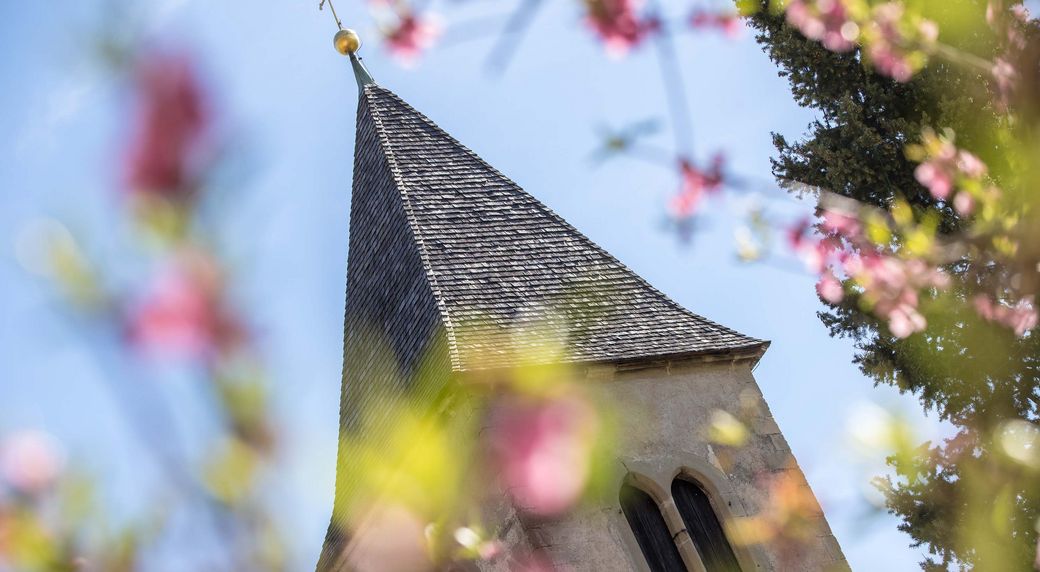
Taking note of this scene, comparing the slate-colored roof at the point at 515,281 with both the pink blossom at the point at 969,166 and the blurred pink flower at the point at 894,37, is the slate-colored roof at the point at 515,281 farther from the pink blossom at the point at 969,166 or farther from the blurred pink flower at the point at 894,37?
the blurred pink flower at the point at 894,37

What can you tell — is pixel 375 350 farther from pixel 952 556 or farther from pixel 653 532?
pixel 952 556

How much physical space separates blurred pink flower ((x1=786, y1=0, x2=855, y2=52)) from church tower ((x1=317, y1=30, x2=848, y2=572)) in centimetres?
529

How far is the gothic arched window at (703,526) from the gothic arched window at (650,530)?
0.59ft

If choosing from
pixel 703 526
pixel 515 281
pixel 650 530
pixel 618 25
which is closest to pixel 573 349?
pixel 515 281

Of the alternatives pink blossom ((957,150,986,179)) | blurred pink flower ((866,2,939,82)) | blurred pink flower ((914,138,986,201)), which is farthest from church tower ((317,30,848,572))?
blurred pink flower ((866,2,939,82))

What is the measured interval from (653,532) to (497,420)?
60.1 inches

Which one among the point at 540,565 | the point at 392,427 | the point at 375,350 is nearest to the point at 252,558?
the point at 540,565

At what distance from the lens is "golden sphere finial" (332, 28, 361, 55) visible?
16.4 metres

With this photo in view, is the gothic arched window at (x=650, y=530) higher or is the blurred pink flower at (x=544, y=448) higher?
the blurred pink flower at (x=544, y=448)

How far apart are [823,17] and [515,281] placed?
6987mm

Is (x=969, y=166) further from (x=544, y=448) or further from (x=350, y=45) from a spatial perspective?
(x=350, y=45)

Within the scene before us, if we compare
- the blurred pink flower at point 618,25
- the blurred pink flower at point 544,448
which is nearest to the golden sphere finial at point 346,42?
the blurred pink flower at point 544,448

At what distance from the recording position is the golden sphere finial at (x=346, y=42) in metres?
16.4

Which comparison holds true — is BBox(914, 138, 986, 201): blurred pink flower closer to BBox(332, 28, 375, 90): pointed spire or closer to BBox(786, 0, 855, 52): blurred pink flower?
BBox(786, 0, 855, 52): blurred pink flower
